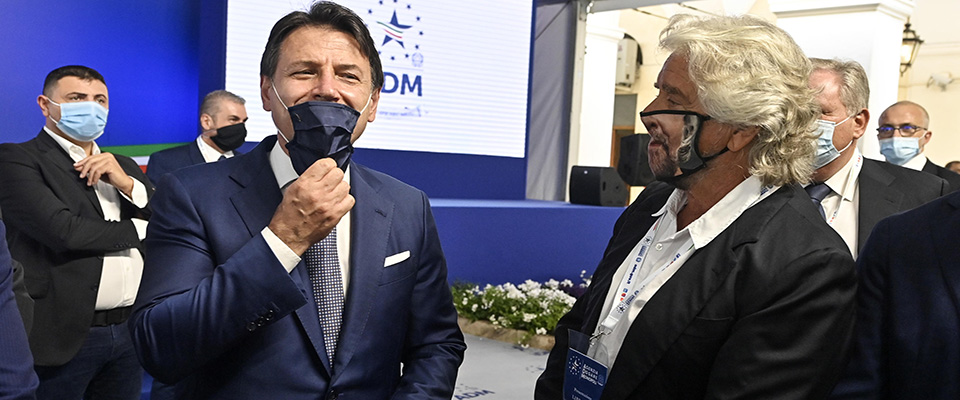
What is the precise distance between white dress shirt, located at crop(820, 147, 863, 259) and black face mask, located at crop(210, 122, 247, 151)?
3.24 meters

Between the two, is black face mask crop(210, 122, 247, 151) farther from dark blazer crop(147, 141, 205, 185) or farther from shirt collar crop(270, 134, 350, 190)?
shirt collar crop(270, 134, 350, 190)

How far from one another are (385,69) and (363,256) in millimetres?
5960

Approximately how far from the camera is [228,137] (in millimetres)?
4602

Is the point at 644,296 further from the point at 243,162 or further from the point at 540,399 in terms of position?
the point at 243,162

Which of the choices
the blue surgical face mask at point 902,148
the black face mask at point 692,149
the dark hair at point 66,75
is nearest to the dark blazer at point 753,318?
the black face mask at point 692,149

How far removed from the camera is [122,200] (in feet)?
10.5

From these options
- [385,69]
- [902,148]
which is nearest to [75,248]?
[902,148]

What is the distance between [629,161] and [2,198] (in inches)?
87.6

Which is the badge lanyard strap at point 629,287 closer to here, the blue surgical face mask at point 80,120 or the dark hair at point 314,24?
the dark hair at point 314,24

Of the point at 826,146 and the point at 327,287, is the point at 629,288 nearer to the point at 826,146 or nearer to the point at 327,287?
the point at 327,287

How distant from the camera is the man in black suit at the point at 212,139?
4.40 metres

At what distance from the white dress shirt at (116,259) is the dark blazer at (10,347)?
1.89 meters

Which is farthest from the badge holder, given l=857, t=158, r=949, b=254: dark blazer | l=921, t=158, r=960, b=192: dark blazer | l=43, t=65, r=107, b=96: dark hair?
l=43, t=65, r=107, b=96: dark hair

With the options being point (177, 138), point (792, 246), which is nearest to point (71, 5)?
point (177, 138)
